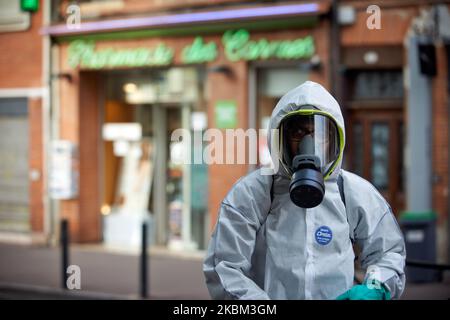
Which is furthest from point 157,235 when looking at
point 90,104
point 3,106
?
point 3,106

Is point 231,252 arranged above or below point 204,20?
below

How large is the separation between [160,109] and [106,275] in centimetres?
403

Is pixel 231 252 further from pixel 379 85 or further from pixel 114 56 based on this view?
pixel 114 56

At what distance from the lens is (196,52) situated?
42.4ft

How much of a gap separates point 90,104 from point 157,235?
2907 millimetres

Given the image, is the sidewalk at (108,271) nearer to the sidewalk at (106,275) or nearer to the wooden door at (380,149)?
the sidewalk at (106,275)

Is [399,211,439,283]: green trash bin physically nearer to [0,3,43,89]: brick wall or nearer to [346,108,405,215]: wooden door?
[346,108,405,215]: wooden door

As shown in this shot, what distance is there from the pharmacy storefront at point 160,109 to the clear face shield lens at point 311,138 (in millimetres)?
8863

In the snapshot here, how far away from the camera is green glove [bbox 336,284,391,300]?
2.59 meters

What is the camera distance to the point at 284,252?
2.76m

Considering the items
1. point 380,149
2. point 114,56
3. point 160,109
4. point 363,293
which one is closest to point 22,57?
point 114,56

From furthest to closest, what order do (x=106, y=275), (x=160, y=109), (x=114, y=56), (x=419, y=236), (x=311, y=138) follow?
(x=160, y=109) → (x=114, y=56) → (x=106, y=275) → (x=419, y=236) → (x=311, y=138)

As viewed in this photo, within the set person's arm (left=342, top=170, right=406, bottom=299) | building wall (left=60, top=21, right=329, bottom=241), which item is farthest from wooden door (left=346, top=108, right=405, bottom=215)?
person's arm (left=342, top=170, right=406, bottom=299)
